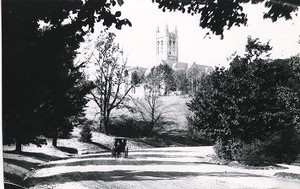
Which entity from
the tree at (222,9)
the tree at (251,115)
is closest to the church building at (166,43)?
the tree at (222,9)

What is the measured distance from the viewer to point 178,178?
1420cm

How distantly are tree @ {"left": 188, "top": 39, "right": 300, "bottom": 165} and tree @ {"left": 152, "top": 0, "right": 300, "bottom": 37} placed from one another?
13.0 metres

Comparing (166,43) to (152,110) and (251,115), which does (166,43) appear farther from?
(152,110)

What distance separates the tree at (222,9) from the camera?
22.4 feet

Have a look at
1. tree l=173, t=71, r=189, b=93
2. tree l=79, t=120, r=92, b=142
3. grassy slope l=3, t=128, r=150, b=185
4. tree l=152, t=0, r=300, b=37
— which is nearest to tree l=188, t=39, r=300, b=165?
grassy slope l=3, t=128, r=150, b=185

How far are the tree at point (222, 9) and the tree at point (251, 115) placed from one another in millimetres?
12966

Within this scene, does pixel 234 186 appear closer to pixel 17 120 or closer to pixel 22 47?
pixel 17 120

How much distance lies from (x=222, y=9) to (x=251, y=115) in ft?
45.9

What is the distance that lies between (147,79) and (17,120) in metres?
42.1

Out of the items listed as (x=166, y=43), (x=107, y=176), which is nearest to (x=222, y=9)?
(x=166, y=43)

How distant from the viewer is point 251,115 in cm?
2016

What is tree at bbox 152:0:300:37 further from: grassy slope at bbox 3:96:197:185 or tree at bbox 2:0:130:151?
grassy slope at bbox 3:96:197:185

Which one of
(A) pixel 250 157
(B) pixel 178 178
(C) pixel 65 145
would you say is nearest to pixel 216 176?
(B) pixel 178 178

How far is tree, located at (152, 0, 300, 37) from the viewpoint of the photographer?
6.84 meters
